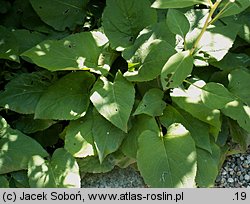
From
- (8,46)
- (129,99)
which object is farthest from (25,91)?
(129,99)

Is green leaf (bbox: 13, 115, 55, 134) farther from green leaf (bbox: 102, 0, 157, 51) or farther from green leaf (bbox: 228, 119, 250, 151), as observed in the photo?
green leaf (bbox: 228, 119, 250, 151)

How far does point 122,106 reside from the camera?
273 cm

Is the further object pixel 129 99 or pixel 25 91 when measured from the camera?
pixel 25 91

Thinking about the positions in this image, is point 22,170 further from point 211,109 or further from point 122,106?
point 211,109

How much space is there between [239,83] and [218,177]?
57 centimetres

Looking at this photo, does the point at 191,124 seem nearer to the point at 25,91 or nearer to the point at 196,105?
the point at 196,105

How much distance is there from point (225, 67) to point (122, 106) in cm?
74

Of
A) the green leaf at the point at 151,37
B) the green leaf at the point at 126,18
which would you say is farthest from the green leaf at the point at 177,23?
the green leaf at the point at 126,18

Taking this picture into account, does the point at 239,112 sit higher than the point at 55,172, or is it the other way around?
the point at 239,112

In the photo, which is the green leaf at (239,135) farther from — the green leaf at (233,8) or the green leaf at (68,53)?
the green leaf at (68,53)

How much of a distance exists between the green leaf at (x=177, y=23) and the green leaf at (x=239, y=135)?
0.62 metres

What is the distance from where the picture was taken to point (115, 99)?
9.04 ft

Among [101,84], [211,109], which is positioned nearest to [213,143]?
[211,109]

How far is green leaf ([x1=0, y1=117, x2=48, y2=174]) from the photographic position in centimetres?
266
